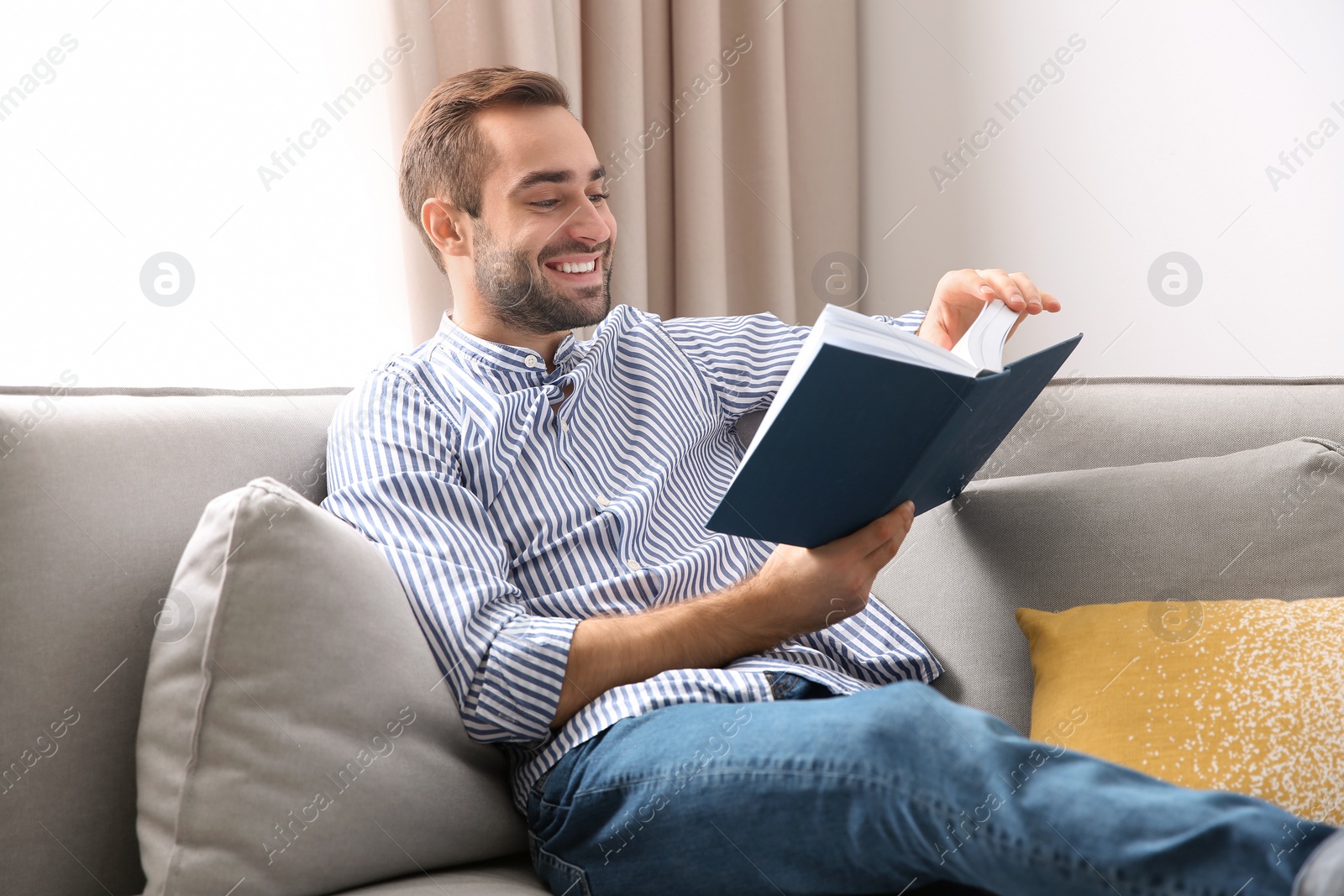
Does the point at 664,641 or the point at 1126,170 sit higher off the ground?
the point at 1126,170

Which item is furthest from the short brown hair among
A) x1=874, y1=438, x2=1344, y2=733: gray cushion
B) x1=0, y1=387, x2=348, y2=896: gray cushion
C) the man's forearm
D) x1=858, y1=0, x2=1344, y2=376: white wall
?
x1=858, y1=0, x2=1344, y2=376: white wall

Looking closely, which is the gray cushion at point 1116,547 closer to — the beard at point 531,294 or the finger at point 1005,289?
the finger at point 1005,289

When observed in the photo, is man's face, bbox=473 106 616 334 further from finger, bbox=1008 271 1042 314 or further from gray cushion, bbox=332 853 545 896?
gray cushion, bbox=332 853 545 896

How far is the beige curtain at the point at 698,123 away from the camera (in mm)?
1898

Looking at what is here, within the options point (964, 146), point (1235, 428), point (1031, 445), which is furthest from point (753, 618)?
point (964, 146)

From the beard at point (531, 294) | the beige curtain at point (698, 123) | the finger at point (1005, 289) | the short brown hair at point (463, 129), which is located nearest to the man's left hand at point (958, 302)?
the finger at point (1005, 289)

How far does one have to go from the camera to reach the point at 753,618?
3.58 ft

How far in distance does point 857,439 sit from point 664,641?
12.3 inches

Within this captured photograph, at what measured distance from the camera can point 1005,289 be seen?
1.23 metres

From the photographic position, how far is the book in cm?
83

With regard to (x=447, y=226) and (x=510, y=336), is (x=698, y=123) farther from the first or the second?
(x=510, y=336)

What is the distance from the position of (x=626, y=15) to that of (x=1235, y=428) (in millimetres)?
1404

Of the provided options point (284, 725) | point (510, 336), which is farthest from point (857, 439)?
point (510, 336)

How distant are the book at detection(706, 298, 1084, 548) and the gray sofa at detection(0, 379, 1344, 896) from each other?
0.26 metres
